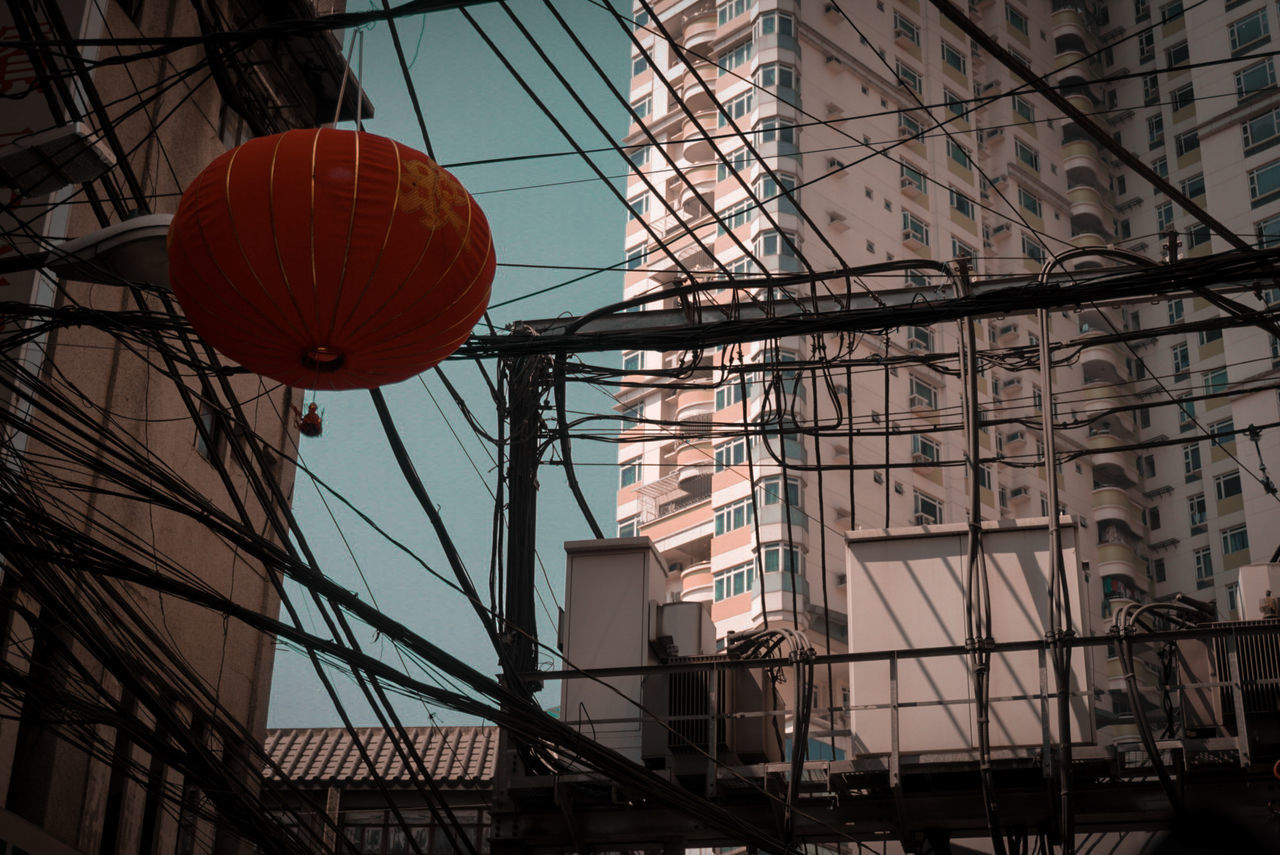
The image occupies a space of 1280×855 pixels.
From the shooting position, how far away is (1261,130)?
6312cm

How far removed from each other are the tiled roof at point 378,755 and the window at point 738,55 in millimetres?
43329

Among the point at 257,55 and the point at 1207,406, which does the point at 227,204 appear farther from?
the point at 1207,406

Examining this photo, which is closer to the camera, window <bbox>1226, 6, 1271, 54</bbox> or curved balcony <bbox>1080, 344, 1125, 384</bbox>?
window <bbox>1226, 6, 1271, 54</bbox>

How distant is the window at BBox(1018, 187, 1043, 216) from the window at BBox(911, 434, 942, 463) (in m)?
18.5

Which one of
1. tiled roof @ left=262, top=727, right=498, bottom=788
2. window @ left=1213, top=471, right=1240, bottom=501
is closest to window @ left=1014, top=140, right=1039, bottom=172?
window @ left=1213, top=471, right=1240, bottom=501

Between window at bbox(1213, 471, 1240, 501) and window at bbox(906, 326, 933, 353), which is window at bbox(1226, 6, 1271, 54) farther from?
window at bbox(1213, 471, 1240, 501)

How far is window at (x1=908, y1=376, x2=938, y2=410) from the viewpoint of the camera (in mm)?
58031

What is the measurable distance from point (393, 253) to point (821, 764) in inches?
284

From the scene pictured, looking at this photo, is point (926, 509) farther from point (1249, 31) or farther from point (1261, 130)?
point (1249, 31)

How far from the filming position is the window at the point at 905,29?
67.2m

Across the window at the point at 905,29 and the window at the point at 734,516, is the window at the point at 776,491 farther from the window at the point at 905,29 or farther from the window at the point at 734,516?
the window at the point at 905,29

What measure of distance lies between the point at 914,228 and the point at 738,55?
37.4 ft

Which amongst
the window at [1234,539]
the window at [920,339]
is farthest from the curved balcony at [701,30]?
the window at [1234,539]

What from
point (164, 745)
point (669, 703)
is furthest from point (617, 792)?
point (164, 745)
